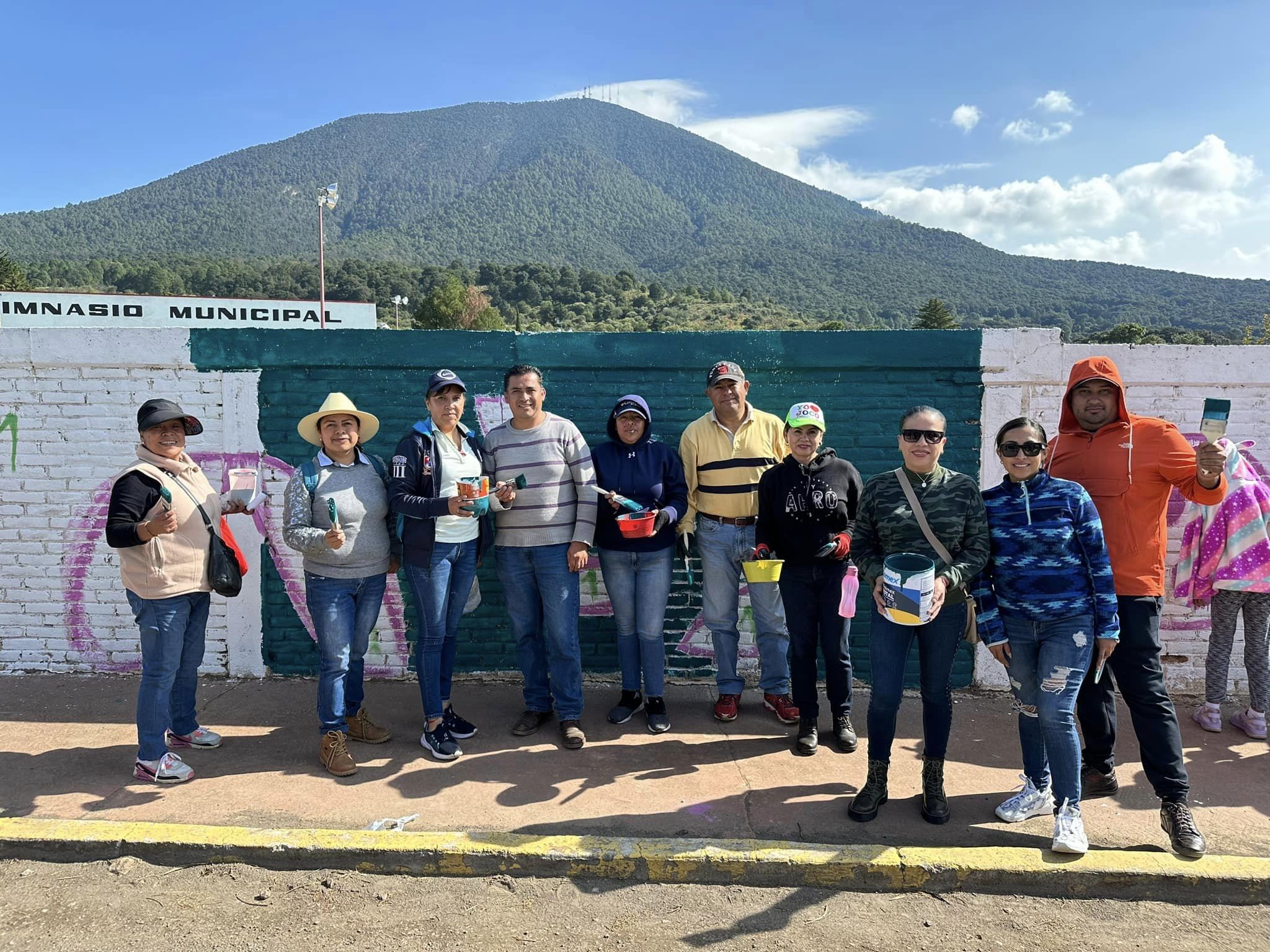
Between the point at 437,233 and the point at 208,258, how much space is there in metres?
56.5

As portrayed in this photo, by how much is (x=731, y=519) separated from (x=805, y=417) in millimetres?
819

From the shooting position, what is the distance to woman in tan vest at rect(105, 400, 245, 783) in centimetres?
384

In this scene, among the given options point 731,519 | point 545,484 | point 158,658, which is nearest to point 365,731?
point 158,658

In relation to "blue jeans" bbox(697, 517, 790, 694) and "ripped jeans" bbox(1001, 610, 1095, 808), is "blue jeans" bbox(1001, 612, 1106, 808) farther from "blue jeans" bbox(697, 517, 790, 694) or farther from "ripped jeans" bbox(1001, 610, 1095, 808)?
"blue jeans" bbox(697, 517, 790, 694)

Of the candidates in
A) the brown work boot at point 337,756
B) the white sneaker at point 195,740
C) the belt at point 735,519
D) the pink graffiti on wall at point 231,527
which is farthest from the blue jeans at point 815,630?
the white sneaker at point 195,740

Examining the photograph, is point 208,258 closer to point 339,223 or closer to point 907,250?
point 339,223

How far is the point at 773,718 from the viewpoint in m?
4.90

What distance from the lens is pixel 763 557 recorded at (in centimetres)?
436

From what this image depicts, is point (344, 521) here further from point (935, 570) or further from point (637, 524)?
point (935, 570)

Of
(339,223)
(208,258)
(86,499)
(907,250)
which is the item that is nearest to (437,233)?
(339,223)

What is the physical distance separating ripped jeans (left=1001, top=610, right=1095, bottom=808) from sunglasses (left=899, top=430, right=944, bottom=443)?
2.67ft

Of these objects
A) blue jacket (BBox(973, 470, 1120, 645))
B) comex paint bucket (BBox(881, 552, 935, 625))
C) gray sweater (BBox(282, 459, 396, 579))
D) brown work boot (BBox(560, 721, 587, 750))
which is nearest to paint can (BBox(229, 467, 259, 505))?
gray sweater (BBox(282, 459, 396, 579))

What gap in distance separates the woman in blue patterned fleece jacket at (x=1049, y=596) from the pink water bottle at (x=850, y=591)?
55 centimetres

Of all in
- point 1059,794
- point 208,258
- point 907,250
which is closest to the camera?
point 1059,794
